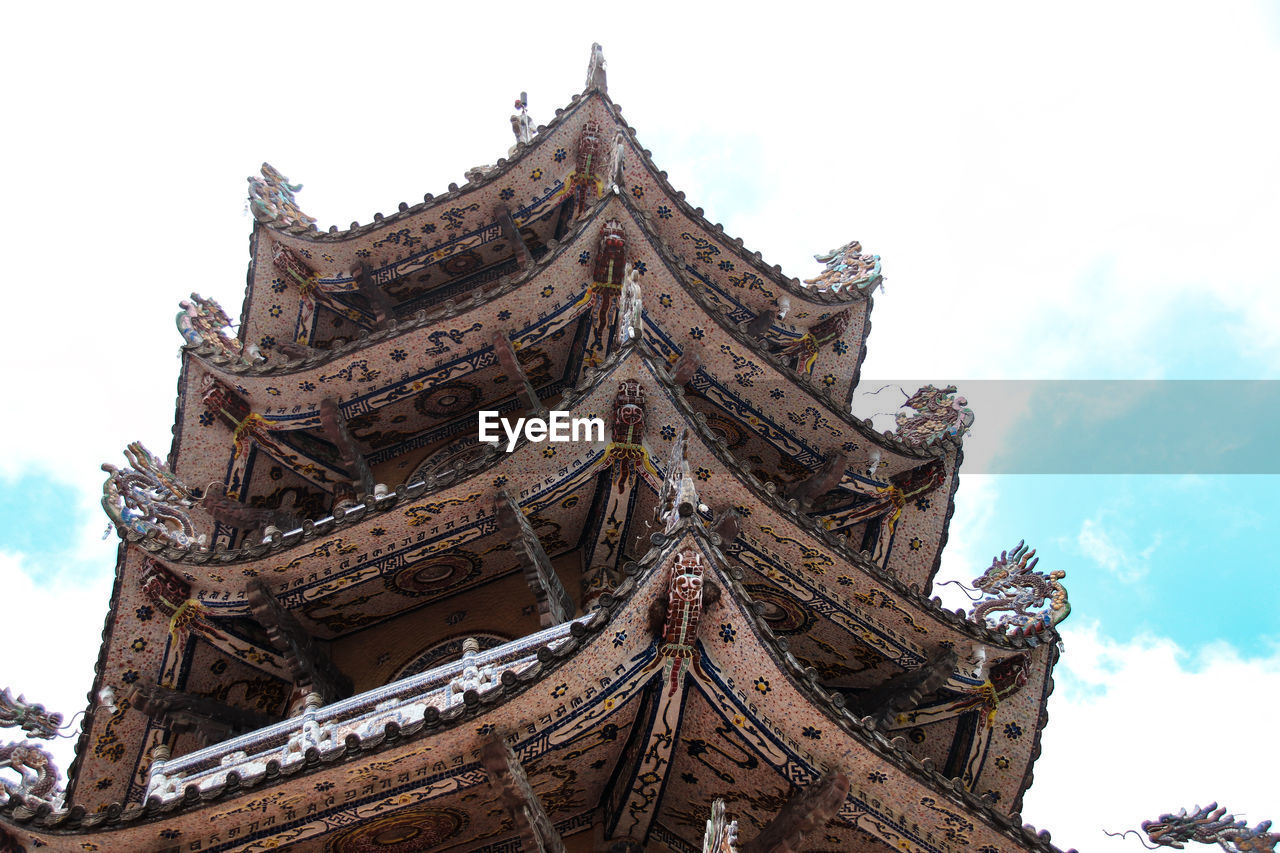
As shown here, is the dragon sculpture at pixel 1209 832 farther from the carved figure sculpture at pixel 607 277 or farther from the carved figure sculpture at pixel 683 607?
the carved figure sculpture at pixel 607 277

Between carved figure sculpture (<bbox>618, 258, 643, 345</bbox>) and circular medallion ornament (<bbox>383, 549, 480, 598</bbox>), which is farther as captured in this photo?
circular medallion ornament (<bbox>383, 549, 480, 598</bbox>)

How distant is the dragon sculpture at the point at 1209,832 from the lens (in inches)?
456

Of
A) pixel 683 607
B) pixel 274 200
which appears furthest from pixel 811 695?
pixel 274 200

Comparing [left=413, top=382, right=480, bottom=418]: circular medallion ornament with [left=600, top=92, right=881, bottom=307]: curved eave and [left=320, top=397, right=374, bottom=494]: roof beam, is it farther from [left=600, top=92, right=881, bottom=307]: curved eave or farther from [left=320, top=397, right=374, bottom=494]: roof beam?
[left=600, top=92, right=881, bottom=307]: curved eave

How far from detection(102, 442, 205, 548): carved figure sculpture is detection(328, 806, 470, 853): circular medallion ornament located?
468 centimetres

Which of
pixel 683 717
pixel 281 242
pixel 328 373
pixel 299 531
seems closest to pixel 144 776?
pixel 299 531

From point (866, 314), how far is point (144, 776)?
511 inches

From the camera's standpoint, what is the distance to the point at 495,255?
2011cm

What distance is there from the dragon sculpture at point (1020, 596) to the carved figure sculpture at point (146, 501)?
9.84 m

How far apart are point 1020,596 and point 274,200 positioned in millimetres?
13231

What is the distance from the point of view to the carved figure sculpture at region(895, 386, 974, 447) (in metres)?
17.4

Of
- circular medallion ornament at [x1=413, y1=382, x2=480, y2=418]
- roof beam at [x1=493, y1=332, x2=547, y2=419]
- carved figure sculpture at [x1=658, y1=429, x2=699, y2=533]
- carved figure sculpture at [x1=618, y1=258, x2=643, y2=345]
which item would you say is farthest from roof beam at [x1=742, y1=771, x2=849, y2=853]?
circular medallion ornament at [x1=413, y1=382, x2=480, y2=418]

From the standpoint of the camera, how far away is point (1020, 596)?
15148mm

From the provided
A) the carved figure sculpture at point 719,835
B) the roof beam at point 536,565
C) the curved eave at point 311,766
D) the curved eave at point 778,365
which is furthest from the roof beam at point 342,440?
the carved figure sculpture at point 719,835
